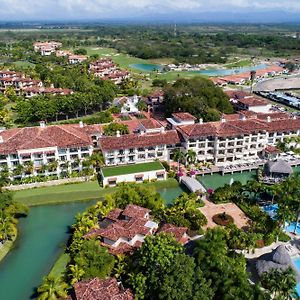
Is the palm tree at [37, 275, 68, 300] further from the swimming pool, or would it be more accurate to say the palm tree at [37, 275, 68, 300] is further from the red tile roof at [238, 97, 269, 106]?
the red tile roof at [238, 97, 269, 106]

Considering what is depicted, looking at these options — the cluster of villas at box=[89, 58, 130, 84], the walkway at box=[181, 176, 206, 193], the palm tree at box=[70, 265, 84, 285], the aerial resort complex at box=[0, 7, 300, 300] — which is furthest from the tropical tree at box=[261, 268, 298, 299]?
the cluster of villas at box=[89, 58, 130, 84]

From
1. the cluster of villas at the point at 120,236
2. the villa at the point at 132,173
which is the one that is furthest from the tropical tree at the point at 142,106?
the cluster of villas at the point at 120,236

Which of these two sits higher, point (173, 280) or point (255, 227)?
point (173, 280)

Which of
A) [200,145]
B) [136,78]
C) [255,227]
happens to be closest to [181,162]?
[200,145]

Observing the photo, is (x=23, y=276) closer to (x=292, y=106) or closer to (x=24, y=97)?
(x=24, y=97)

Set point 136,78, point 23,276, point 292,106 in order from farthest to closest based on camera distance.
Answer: point 136,78 → point 292,106 → point 23,276

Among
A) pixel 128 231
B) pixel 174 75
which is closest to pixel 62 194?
pixel 128 231

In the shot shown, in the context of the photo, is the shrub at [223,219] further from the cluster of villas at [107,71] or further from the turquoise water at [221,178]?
the cluster of villas at [107,71]
